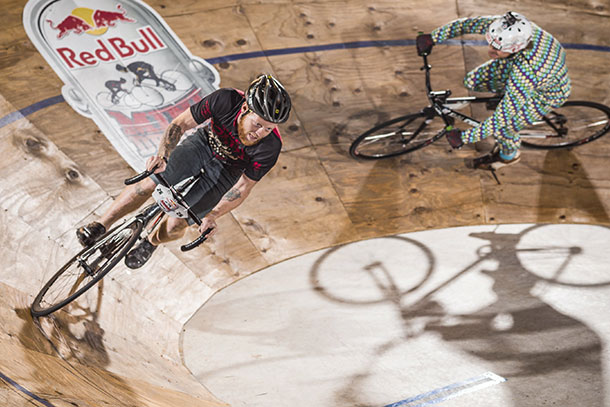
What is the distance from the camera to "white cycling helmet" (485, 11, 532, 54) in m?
4.56

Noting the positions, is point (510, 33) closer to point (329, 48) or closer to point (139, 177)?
point (329, 48)

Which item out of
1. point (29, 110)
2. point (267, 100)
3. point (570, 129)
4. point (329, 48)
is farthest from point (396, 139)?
point (29, 110)

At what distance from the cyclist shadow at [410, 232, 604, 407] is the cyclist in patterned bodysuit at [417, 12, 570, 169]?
1.39 m

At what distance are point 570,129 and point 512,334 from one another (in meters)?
2.94

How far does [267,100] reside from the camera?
3.38m

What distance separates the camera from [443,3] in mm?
6633

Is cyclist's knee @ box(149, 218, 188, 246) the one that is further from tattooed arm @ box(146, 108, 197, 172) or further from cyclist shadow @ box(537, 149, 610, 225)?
cyclist shadow @ box(537, 149, 610, 225)

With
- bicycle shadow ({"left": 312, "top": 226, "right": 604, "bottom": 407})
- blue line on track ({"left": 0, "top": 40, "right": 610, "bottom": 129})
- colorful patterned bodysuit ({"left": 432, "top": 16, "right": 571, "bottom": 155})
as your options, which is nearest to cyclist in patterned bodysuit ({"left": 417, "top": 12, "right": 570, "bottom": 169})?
colorful patterned bodysuit ({"left": 432, "top": 16, "right": 571, "bottom": 155})

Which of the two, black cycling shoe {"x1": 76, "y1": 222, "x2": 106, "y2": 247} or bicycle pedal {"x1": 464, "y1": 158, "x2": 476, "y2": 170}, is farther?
bicycle pedal {"x1": 464, "y1": 158, "x2": 476, "y2": 170}

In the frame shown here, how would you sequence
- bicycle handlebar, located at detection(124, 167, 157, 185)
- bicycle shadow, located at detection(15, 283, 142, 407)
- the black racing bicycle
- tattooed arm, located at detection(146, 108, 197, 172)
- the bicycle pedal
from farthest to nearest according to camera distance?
the bicycle pedal
the black racing bicycle
tattooed arm, located at detection(146, 108, 197, 172)
bicycle handlebar, located at detection(124, 167, 157, 185)
bicycle shadow, located at detection(15, 283, 142, 407)

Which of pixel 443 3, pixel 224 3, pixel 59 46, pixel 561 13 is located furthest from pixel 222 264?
pixel 561 13

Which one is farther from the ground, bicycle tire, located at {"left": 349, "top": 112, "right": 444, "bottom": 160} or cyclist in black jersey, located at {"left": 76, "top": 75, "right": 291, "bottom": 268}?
cyclist in black jersey, located at {"left": 76, "top": 75, "right": 291, "bottom": 268}

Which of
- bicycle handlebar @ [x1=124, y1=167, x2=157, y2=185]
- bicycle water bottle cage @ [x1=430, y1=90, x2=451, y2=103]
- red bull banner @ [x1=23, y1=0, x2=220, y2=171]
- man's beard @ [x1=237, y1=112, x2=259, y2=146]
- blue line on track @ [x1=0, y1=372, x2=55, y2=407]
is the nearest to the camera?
blue line on track @ [x1=0, y1=372, x2=55, y2=407]

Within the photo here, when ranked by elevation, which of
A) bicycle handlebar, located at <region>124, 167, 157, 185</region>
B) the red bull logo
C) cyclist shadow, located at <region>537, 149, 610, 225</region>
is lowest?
cyclist shadow, located at <region>537, 149, 610, 225</region>
